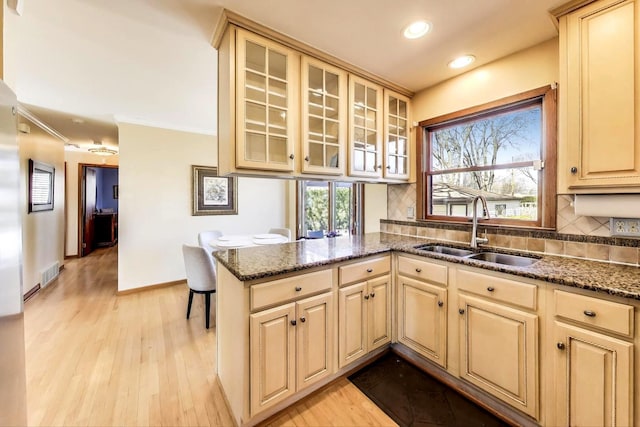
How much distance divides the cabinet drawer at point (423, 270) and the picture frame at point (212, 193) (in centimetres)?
317

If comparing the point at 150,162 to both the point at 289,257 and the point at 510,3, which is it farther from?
the point at 510,3

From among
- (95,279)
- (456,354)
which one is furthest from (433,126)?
(95,279)

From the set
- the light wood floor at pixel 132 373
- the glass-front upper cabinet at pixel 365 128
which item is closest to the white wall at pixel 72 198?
the light wood floor at pixel 132 373

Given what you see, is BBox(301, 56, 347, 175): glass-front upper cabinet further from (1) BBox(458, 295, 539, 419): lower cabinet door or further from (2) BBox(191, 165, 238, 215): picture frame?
(2) BBox(191, 165, 238, 215): picture frame

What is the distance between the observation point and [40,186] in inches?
156

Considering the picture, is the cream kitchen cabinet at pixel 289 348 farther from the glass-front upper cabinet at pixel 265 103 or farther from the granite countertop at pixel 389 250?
the glass-front upper cabinet at pixel 265 103

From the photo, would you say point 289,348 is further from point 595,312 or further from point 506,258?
point 506,258

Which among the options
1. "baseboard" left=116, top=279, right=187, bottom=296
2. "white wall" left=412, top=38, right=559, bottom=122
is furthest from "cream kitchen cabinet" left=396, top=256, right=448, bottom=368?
"baseboard" left=116, top=279, right=187, bottom=296

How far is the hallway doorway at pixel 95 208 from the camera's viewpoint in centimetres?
592

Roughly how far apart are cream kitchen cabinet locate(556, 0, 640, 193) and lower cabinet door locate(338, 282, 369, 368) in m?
1.43

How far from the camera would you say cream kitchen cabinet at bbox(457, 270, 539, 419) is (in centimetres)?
140

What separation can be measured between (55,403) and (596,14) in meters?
3.93

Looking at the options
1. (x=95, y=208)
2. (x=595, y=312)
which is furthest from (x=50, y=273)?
(x=595, y=312)

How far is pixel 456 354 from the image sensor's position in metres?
1.73
